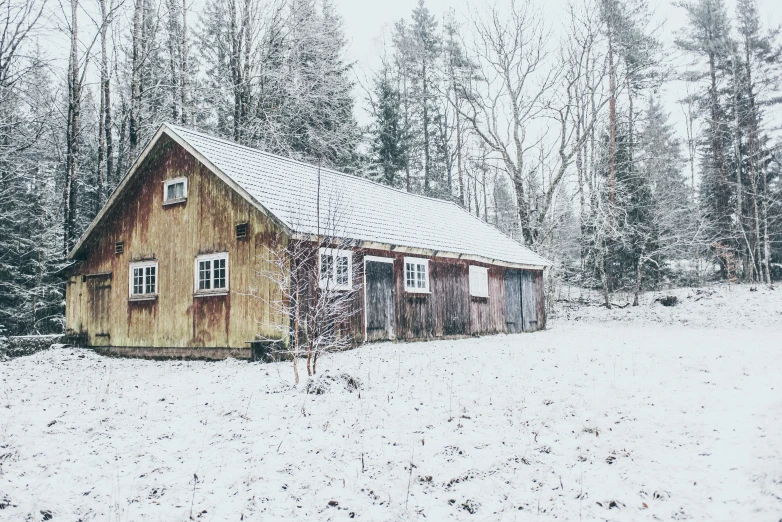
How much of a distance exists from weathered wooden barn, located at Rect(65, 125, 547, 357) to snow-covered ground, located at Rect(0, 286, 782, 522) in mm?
3081

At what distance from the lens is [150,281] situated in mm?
15836

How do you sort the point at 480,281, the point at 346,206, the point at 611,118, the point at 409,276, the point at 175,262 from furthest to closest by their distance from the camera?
the point at 611,118 < the point at 480,281 < the point at 409,276 < the point at 175,262 < the point at 346,206

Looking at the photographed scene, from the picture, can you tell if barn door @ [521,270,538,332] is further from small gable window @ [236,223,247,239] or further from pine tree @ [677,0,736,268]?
pine tree @ [677,0,736,268]

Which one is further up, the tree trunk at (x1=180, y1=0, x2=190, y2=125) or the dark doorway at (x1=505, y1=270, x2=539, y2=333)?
the tree trunk at (x1=180, y1=0, x2=190, y2=125)

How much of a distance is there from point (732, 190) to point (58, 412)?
35.4 metres

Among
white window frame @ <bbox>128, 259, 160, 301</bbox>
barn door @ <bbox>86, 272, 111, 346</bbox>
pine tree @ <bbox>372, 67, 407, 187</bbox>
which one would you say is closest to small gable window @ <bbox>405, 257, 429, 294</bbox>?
white window frame @ <bbox>128, 259, 160, 301</bbox>

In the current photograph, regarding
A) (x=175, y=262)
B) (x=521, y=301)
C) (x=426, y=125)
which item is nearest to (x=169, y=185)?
(x=175, y=262)

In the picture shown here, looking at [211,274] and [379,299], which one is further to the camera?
[379,299]

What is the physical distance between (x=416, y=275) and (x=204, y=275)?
6.57m

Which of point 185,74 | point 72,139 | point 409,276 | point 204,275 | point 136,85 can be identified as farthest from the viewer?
point 185,74

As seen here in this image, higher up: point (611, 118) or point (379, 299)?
point (611, 118)

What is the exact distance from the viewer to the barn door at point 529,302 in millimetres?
22031

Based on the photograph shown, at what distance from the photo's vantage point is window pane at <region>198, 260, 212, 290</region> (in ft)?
47.8

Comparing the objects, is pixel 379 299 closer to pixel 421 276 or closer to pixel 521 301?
pixel 421 276
